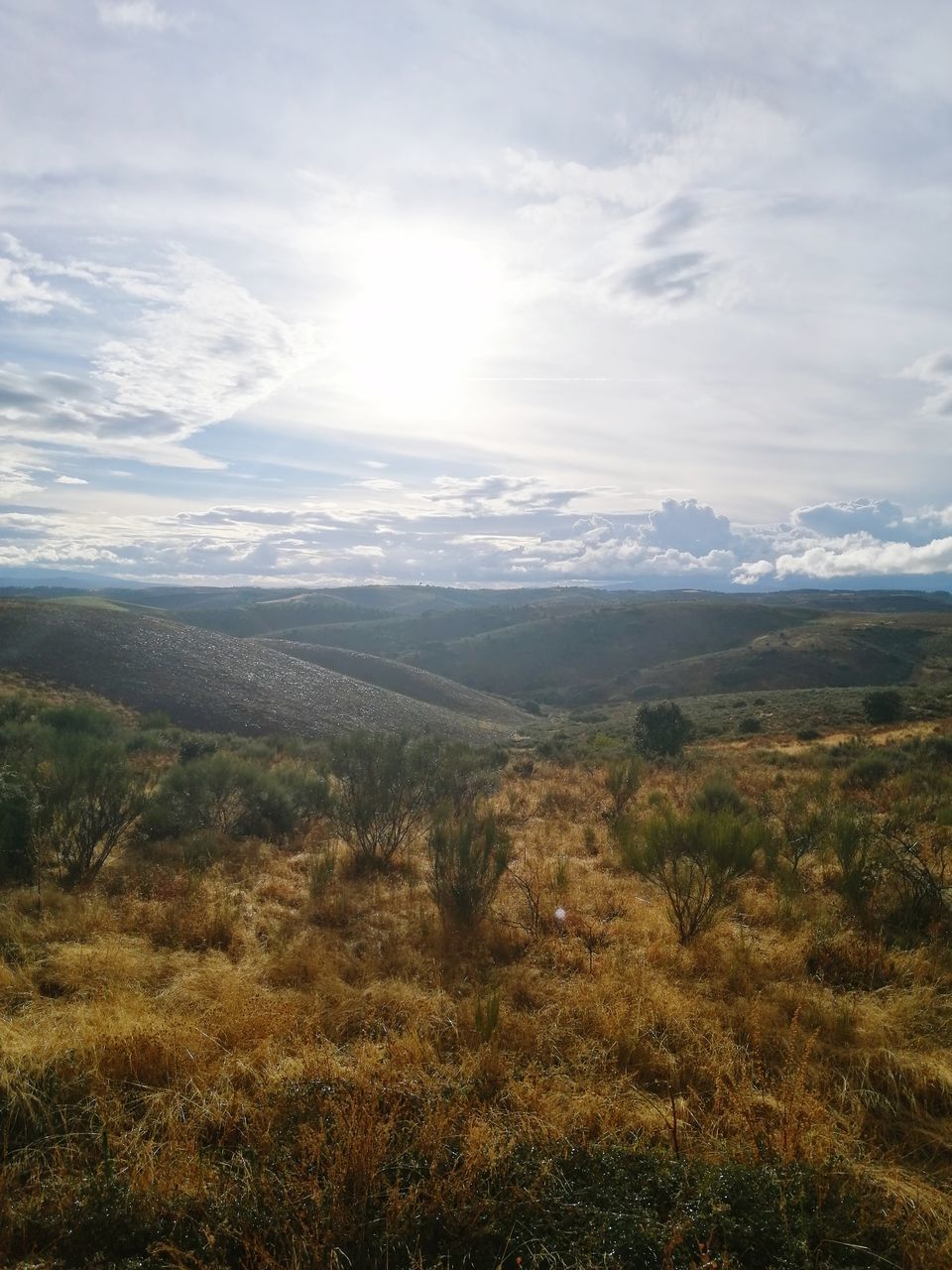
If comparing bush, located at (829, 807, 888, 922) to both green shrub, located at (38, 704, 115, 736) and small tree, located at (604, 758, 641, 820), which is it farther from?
green shrub, located at (38, 704, 115, 736)

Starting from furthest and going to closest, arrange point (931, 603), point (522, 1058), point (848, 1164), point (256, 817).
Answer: point (931, 603)
point (256, 817)
point (522, 1058)
point (848, 1164)

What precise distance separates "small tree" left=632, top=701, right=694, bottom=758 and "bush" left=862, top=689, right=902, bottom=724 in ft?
29.5

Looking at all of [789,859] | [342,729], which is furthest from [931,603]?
[789,859]

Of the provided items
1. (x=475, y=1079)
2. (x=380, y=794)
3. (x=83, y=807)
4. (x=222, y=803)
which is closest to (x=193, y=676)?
(x=222, y=803)

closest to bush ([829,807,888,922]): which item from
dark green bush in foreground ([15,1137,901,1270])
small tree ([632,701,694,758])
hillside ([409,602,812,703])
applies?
dark green bush in foreground ([15,1137,901,1270])

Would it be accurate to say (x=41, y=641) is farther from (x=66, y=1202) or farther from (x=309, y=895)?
(x=66, y=1202)

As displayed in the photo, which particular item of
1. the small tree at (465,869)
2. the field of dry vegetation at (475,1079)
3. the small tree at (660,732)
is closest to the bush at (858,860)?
the field of dry vegetation at (475,1079)

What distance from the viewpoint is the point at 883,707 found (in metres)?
31.8

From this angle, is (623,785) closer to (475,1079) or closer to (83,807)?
(83,807)

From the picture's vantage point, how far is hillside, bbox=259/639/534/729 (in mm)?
58406

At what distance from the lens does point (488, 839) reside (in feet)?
26.7

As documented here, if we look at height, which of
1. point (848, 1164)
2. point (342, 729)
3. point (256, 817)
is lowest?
point (342, 729)

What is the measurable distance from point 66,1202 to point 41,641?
41332mm

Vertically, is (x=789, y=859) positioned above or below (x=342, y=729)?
above
